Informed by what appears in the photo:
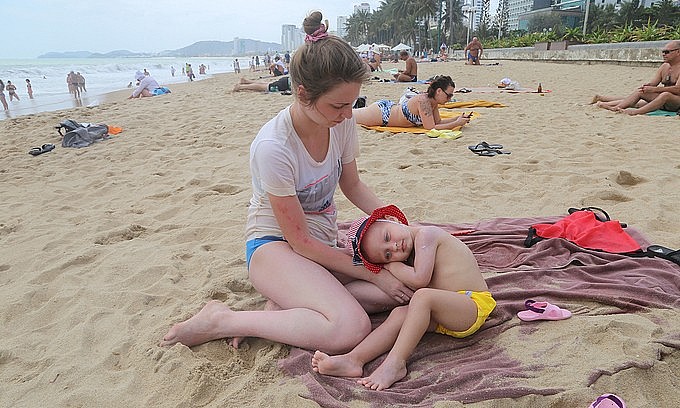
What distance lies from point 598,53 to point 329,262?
19275mm

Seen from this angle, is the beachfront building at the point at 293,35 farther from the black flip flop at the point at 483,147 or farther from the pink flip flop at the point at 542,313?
the black flip flop at the point at 483,147

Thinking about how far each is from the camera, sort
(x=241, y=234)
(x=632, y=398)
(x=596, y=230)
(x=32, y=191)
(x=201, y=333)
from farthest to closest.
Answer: (x=32, y=191) → (x=241, y=234) → (x=596, y=230) → (x=201, y=333) → (x=632, y=398)

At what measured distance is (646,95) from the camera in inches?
275

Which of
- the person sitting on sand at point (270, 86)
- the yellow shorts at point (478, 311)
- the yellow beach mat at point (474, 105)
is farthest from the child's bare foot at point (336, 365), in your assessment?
the person sitting on sand at point (270, 86)

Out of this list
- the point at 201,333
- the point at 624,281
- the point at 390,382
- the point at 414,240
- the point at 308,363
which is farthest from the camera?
the point at 624,281

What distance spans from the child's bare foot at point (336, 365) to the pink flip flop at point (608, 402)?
0.83 metres

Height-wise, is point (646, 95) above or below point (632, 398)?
above

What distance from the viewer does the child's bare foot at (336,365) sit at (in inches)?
71.2

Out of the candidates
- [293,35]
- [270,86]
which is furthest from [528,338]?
[293,35]

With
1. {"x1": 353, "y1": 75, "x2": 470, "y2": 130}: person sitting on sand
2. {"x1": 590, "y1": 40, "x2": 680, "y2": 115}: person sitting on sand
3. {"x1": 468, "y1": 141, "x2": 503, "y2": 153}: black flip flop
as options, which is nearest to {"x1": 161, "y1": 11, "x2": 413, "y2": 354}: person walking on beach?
{"x1": 468, "y1": 141, "x2": 503, "y2": 153}: black flip flop

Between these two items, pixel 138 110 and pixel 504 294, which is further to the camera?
pixel 138 110

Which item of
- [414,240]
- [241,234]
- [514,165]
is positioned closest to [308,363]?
[414,240]

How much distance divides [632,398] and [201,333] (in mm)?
1694

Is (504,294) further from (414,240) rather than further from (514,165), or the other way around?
(514,165)
